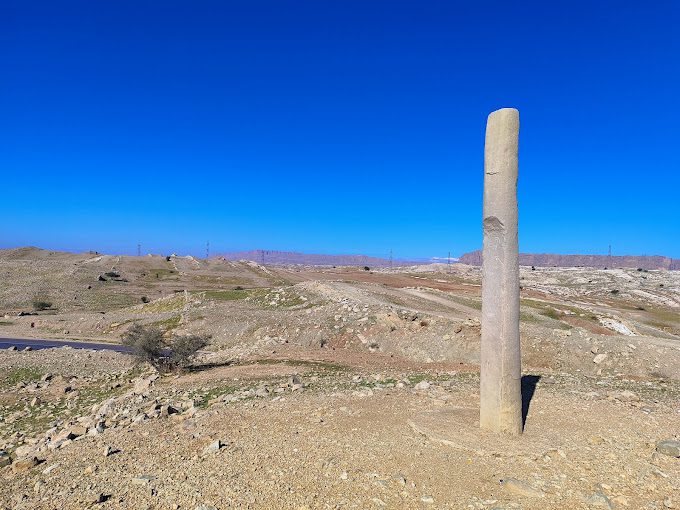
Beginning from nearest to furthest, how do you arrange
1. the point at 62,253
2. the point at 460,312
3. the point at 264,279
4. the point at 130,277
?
the point at 460,312
the point at 130,277
the point at 264,279
the point at 62,253

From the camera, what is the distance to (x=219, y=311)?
125 ft

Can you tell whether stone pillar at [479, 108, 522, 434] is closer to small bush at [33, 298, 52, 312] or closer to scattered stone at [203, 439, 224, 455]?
scattered stone at [203, 439, 224, 455]

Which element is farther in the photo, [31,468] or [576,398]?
[576,398]

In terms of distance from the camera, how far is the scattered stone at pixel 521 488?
730cm

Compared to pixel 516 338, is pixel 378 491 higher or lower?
lower

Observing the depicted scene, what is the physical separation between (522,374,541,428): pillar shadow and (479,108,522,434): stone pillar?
1.08 meters

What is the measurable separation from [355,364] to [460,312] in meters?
17.9

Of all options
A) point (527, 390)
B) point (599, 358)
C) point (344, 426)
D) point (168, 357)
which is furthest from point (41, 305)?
point (599, 358)

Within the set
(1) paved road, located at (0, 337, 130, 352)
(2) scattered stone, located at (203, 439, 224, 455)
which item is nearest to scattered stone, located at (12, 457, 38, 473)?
(2) scattered stone, located at (203, 439, 224, 455)

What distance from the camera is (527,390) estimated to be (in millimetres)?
13172

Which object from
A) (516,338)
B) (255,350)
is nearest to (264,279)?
(255,350)

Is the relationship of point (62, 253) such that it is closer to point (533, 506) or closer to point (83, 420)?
point (83, 420)

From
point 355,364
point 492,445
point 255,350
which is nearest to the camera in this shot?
point 492,445

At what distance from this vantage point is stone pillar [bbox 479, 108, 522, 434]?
9359 mm
